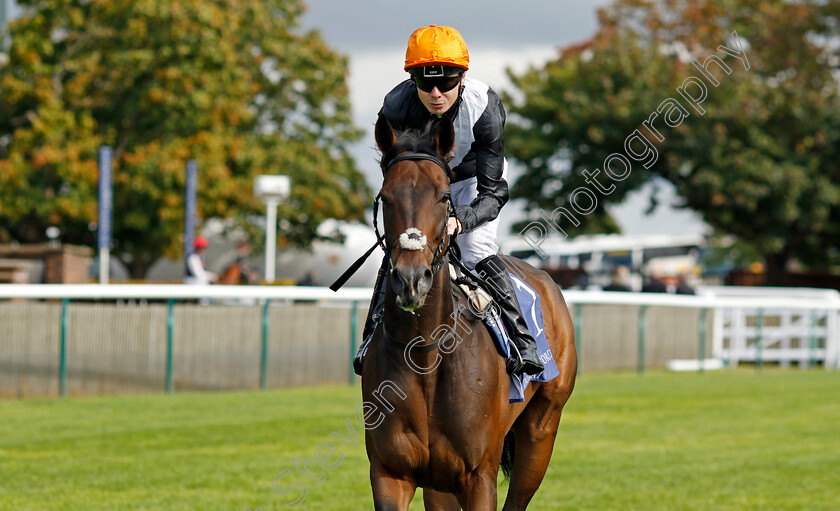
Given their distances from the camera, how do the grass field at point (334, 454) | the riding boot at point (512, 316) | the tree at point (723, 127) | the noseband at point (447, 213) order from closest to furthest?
the noseband at point (447, 213) < the riding boot at point (512, 316) < the grass field at point (334, 454) < the tree at point (723, 127)

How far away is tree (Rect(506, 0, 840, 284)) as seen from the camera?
29.6 metres

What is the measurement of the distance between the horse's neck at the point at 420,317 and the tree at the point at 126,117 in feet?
77.9

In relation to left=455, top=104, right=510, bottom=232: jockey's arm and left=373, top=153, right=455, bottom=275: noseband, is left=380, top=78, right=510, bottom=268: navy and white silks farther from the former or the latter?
left=373, top=153, right=455, bottom=275: noseband

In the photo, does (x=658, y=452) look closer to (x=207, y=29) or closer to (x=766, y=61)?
(x=207, y=29)

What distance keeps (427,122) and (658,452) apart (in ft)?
19.6

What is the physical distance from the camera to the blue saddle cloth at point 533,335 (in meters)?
4.77

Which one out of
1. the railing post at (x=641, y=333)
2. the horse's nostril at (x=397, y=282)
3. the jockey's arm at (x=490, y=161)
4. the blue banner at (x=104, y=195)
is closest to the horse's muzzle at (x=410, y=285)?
the horse's nostril at (x=397, y=282)

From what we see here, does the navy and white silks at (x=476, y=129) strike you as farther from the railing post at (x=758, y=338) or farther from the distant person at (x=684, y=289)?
the railing post at (x=758, y=338)

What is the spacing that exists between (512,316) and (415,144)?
1.05 metres

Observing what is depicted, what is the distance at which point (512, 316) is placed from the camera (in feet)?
15.8

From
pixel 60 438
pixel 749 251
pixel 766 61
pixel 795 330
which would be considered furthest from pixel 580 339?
pixel 749 251

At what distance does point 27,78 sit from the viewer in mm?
27484

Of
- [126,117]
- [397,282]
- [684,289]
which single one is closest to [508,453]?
[397,282]

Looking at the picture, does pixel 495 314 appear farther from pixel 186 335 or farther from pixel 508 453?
pixel 186 335
